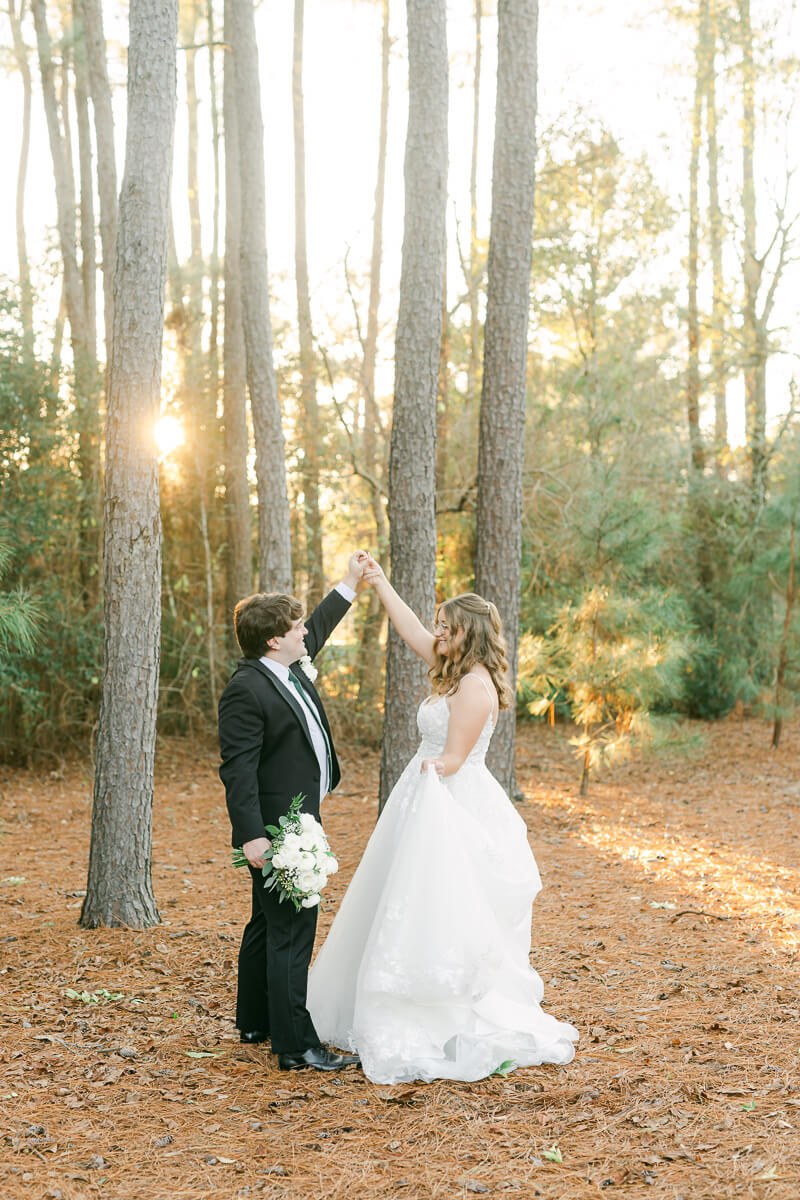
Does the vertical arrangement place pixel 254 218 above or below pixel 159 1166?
above

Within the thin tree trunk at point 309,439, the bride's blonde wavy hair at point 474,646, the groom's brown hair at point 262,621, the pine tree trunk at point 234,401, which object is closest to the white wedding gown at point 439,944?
the bride's blonde wavy hair at point 474,646

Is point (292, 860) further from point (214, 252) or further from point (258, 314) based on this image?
point (214, 252)

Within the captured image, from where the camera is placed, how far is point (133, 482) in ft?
20.0

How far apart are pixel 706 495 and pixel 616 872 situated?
30.4ft

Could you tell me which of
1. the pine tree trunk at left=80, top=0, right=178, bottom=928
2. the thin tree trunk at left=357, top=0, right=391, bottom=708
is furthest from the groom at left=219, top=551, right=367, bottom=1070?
the thin tree trunk at left=357, top=0, right=391, bottom=708

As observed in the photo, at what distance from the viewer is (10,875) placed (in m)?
7.91

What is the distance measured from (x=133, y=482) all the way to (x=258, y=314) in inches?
196

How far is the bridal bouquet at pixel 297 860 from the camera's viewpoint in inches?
161

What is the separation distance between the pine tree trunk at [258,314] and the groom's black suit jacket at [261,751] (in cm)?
657

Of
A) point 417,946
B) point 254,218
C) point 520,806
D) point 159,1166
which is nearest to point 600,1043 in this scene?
point 417,946

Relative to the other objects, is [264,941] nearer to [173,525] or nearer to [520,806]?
[520,806]

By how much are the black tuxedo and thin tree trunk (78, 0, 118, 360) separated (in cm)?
863

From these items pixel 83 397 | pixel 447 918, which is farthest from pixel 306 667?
pixel 83 397

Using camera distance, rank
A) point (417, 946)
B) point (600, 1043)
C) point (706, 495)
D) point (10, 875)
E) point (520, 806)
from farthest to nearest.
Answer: point (706, 495)
point (520, 806)
point (10, 875)
point (600, 1043)
point (417, 946)
